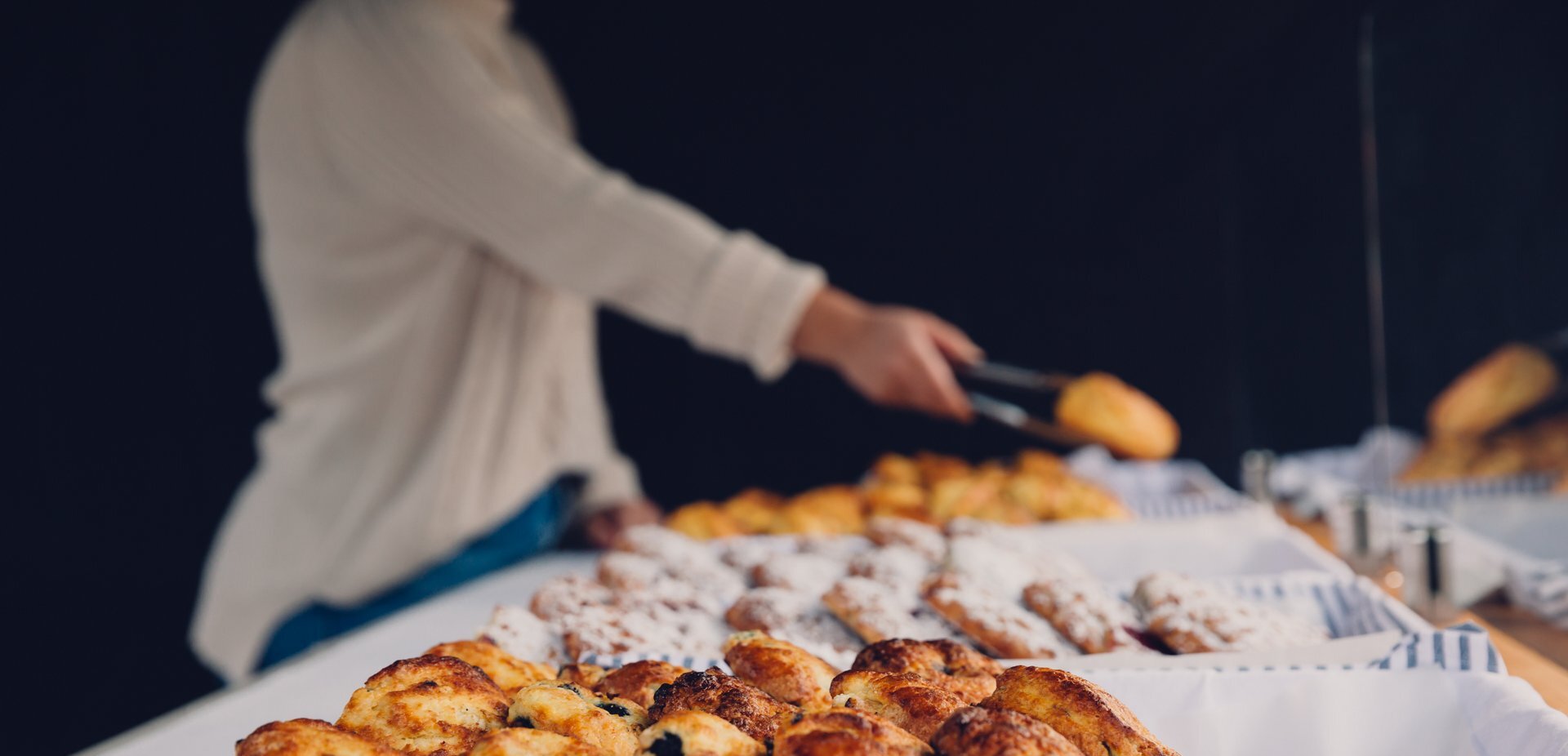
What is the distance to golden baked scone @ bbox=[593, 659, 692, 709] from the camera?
77 centimetres

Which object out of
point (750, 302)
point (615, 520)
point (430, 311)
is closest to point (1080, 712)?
point (750, 302)

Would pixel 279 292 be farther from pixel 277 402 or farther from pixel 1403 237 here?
pixel 1403 237

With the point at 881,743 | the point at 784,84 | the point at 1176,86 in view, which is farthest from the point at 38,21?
the point at 881,743

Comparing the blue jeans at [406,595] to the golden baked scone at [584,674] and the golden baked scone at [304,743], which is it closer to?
the golden baked scone at [584,674]

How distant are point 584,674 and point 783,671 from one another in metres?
0.19

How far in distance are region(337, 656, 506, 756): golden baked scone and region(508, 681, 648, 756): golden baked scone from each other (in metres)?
0.03

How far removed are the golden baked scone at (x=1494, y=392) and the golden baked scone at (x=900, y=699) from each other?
4.20ft

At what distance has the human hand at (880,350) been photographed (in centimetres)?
193

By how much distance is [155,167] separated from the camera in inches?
117

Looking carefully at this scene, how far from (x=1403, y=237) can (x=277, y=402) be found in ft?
6.90

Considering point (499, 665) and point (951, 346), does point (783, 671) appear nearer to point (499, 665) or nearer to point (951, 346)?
point (499, 665)

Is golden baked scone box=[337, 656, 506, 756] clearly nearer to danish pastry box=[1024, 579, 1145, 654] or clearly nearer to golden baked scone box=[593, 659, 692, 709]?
golden baked scone box=[593, 659, 692, 709]

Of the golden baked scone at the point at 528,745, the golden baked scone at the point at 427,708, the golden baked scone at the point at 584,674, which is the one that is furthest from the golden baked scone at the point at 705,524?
the golden baked scone at the point at 528,745

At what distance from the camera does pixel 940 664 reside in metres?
0.85
